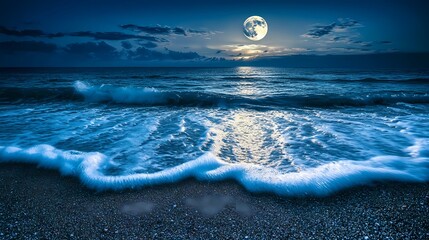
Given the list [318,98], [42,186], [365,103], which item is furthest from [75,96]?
[365,103]

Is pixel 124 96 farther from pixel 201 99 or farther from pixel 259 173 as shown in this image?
pixel 259 173

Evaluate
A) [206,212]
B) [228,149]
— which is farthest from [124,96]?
[206,212]

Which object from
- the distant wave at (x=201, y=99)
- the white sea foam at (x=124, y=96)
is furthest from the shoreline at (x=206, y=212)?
the white sea foam at (x=124, y=96)

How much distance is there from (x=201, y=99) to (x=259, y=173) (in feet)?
29.1

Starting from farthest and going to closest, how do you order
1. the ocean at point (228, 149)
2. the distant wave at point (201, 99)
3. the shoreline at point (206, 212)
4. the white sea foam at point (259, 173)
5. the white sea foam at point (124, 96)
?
the white sea foam at point (124, 96), the distant wave at point (201, 99), the ocean at point (228, 149), the white sea foam at point (259, 173), the shoreline at point (206, 212)

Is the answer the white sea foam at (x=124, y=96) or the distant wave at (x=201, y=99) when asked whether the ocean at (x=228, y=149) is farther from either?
the white sea foam at (x=124, y=96)

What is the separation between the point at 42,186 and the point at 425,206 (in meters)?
4.71

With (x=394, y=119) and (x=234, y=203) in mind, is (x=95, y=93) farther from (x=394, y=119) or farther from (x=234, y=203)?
(x=394, y=119)

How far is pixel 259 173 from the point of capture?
3.27 meters

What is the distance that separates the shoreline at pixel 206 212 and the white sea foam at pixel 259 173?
0.45 feet

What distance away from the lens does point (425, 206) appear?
2.55 metres

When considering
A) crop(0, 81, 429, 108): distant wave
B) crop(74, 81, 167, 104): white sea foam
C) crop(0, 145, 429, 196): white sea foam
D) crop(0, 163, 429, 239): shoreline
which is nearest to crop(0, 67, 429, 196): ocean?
crop(0, 145, 429, 196): white sea foam

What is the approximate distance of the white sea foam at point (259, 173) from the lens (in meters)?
2.99

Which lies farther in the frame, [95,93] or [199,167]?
[95,93]
